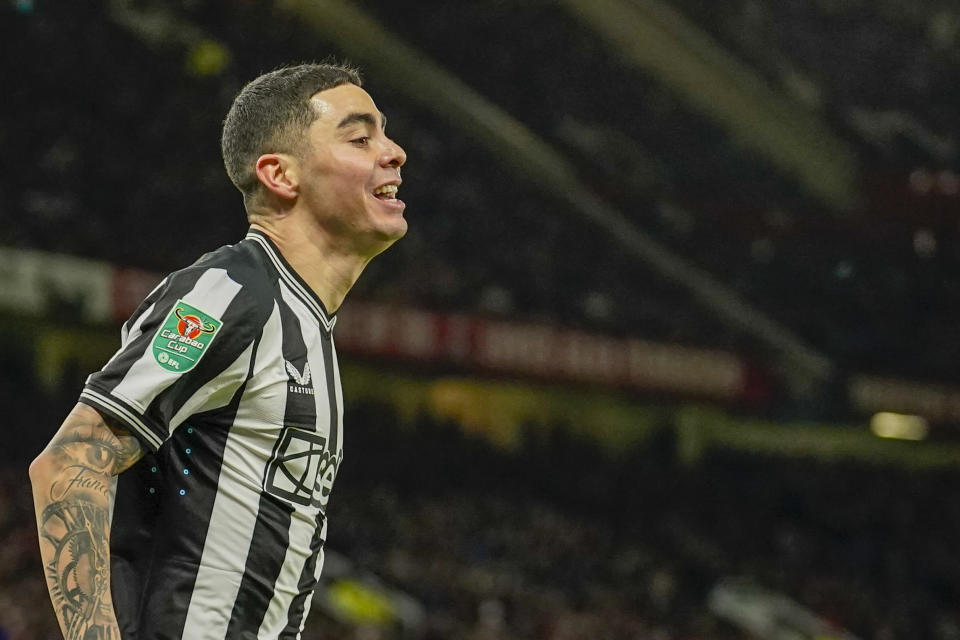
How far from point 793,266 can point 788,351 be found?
1501 mm

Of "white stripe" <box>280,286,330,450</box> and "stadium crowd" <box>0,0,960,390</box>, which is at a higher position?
"stadium crowd" <box>0,0,960,390</box>

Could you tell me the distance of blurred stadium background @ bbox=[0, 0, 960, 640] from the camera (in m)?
13.4

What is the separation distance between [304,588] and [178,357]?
1.64ft

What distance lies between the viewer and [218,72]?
1562 centimetres

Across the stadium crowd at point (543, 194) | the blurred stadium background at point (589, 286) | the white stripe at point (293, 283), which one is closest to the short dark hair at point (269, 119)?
the white stripe at point (293, 283)

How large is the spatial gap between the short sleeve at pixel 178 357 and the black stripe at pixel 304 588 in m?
0.33

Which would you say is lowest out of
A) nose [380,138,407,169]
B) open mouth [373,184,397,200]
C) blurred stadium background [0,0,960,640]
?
open mouth [373,184,397,200]

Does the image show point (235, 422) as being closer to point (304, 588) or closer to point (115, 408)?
point (115, 408)

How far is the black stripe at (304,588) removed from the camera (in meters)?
2.19

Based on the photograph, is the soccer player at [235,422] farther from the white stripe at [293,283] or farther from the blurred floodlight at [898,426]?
the blurred floodlight at [898,426]

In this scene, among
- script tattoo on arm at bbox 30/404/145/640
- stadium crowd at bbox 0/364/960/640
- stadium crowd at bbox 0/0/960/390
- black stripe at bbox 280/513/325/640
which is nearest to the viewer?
script tattoo on arm at bbox 30/404/145/640

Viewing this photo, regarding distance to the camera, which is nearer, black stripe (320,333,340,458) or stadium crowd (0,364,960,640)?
black stripe (320,333,340,458)

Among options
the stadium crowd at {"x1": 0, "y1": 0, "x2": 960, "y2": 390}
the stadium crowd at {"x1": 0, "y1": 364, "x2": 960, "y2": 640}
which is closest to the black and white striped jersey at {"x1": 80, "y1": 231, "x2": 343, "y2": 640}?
the stadium crowd at {"x1": 0, "y1": 364, "x2": 960, "y2": 640}

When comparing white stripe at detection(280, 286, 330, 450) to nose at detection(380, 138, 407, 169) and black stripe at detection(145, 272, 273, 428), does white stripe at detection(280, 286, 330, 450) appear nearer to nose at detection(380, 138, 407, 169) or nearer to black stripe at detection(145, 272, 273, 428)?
black stripe at detection(145, 272, 273, 428)
